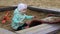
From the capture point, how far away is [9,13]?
465 centimetres

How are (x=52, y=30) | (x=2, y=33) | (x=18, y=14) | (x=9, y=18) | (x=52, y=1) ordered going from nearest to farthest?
1. (x=2, y=33)
2. (x=52, y=30)
3. (x=18, y=14)
4. (x=9, y=18)
5. (x=52, y=1)

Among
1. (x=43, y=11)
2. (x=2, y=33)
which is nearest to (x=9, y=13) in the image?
(x=43, y=11)

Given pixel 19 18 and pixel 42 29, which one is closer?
pixel 42 29

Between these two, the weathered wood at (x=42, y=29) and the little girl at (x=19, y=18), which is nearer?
the weathered wood at (x=42, y=29)

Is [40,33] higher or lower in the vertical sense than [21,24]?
lower

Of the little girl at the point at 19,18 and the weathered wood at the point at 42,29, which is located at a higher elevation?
the little girl at the point at 19,18

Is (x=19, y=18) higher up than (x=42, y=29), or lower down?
higher up

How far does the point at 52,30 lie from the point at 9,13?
2.15 meters

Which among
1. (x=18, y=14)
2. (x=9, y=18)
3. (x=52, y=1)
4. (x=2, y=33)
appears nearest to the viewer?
(x=2, y=33)

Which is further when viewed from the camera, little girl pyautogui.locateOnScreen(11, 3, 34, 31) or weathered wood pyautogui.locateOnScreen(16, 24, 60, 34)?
little girl pyautogui.locateOnScreen(11, 3, 34, 31)

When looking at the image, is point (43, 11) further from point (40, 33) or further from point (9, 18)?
point (40, 33)

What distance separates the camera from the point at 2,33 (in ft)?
7.99

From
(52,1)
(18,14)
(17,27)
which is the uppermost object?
(52,1)

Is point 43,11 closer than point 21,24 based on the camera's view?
No
